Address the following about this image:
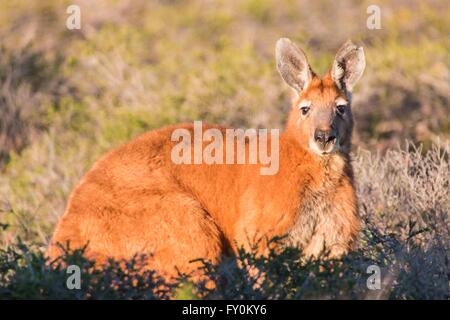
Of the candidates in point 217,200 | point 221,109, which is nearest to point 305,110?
point 217,200

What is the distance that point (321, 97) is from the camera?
7.28 m

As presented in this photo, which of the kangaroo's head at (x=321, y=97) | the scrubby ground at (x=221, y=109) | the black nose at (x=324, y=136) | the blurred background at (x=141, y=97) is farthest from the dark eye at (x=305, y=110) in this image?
the blurred background at (x=141, y=97)

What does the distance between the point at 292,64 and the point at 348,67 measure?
0.48 meters

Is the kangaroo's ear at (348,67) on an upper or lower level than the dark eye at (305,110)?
upper

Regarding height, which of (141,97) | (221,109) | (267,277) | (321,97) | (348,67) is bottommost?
(267,277)

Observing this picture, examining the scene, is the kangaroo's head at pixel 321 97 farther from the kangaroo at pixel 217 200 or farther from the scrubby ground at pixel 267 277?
the scrubby ground at pixel 267 277

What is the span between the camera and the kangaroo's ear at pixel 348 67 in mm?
7449

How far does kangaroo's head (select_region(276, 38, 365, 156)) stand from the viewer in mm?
7043

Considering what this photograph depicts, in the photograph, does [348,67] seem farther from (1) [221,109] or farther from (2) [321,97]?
(1) [221,109]

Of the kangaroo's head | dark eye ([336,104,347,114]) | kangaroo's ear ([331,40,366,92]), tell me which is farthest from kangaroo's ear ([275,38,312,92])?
dark eye ([336,104,347,114])

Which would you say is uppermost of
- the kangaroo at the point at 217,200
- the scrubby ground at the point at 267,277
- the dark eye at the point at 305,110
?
the dark eye at the point at 305,110

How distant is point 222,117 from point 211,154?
638cm

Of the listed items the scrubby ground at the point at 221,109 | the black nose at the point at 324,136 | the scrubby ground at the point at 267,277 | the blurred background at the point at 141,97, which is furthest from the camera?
the blurred background at the point at 141,97

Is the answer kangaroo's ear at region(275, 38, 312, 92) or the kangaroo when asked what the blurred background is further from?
kangaroo's ear at region(275, 38, 312, 92)
